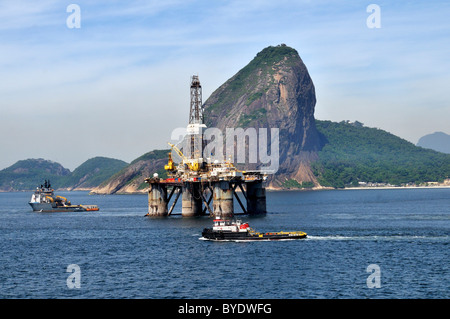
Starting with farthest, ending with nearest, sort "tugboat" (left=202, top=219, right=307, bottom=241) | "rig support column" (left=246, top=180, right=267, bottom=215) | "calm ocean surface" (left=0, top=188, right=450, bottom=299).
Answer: "rig support column" (left=246, top=180, right=267, bottom=215) → "tugboat" (left=202, top=219, right=307, bottom=241) → "calm ocean surface" (left=0, top=188, right=450, bottom=299)

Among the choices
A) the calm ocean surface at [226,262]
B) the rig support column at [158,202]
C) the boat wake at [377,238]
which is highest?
the rig support column at [158,202]

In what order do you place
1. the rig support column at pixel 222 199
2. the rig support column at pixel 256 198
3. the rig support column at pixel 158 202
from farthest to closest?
1. the rig support column at pixel 256 198
2. the rig support column at pixel 158 202
3. the rig support column at pixel 222 199

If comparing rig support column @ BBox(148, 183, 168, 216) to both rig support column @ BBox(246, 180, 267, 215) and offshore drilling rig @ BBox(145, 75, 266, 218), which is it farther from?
rig support column @ BBox(246, 180, 267, 215)

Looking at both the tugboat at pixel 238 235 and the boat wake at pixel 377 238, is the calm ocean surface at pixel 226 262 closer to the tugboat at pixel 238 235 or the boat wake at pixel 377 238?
the boat wake at pixel 377 238

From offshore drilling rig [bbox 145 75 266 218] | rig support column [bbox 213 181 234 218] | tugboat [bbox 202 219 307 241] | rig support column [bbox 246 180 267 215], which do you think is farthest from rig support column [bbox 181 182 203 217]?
tugboat [bbox 202 219 307 241]

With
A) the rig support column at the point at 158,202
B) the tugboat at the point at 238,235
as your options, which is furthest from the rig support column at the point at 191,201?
the tugboat at the point at 238,235

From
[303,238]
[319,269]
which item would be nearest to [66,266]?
[319,269]

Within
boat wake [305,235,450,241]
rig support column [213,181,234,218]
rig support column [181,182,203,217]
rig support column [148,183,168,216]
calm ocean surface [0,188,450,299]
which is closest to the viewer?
calm ocean surface [0,188,450,299]
